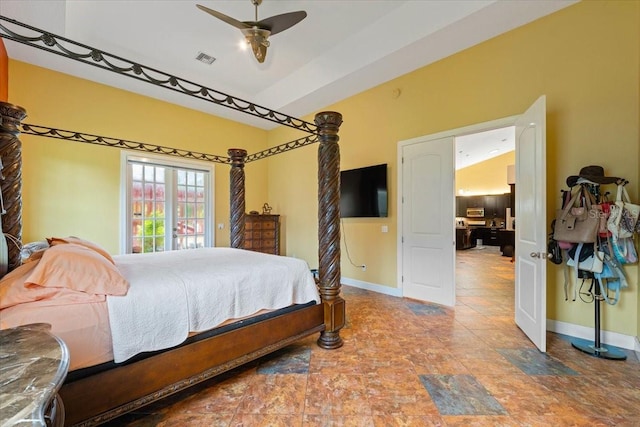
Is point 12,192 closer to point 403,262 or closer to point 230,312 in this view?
point 230,312

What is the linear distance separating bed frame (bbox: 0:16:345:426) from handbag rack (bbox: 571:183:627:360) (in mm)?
2188

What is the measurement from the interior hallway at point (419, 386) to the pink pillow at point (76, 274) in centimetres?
87

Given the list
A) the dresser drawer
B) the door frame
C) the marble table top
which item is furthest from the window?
the marble table top

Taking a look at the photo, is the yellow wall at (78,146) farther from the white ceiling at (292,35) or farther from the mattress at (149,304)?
the mattress at (149,304)

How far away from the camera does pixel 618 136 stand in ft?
8.19

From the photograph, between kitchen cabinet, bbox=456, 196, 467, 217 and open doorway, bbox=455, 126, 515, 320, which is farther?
kitchen cabinet, bbox=456, 196, 467, 217

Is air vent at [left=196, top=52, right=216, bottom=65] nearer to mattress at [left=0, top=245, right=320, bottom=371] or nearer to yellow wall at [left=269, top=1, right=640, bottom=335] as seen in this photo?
yellow wall at [left=269, top=1, right=640, bottom=335]

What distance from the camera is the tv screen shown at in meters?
4.26

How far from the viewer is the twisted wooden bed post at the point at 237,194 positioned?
145 inches

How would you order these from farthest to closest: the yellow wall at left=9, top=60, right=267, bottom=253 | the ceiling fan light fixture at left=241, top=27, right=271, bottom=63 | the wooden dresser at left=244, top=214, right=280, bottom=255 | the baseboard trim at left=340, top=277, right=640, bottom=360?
the wooden dresser at left=244, top=214, right=280, bottom=255 → the yellow wall at left=9, top=60, right=267, bottom=253 → the ceiling fan light fixture at left=241, top=27, right=271, bottom=63 → the baseboard trim at left=340, top=277, right=640, bottom=360

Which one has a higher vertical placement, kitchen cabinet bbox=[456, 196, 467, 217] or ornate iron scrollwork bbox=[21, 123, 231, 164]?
ornate iron scrollwork bbox=[21, 123, 231, 164]

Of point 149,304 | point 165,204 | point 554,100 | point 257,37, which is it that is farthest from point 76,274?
point 554,100

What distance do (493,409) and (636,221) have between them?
1947mm

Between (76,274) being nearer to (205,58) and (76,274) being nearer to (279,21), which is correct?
(279,21)
